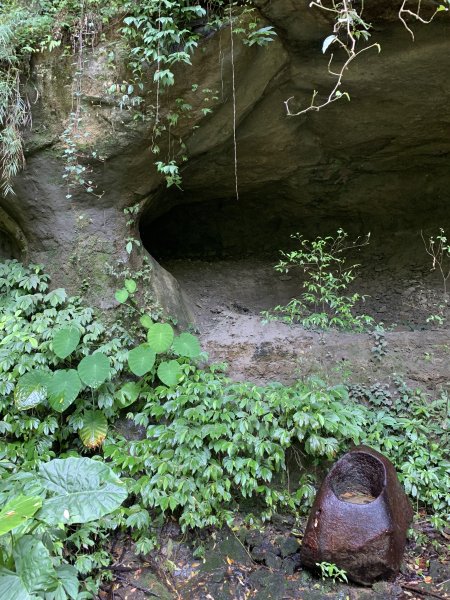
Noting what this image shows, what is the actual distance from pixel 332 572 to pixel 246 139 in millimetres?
4297

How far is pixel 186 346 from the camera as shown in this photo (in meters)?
4.02

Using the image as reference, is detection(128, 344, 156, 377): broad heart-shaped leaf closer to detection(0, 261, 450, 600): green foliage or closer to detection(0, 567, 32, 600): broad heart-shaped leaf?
detection(0, 261, 450, 600): green foliage

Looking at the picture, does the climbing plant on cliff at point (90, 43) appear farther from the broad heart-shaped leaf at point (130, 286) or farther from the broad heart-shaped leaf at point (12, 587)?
the broad heart-shaped leaf at point (12, 587)

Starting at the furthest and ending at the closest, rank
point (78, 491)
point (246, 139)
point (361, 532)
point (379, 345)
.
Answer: point (246, 139) < point (379, 345) < point (361, 532) < point (78, 491)

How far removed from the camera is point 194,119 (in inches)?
172

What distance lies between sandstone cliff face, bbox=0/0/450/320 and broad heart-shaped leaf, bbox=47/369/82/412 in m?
0.85

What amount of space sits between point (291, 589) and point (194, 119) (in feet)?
12.8

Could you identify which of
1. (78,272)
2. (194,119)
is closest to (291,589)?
(78,272)

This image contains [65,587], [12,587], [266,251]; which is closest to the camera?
[12,587]

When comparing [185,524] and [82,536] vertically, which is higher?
[82,536]

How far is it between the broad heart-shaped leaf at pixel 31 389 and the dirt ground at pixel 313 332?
1680mm

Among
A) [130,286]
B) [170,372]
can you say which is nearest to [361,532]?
[170,372]

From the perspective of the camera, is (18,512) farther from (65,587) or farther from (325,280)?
(325,280)

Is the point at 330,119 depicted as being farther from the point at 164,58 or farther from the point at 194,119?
the point at 164,58
